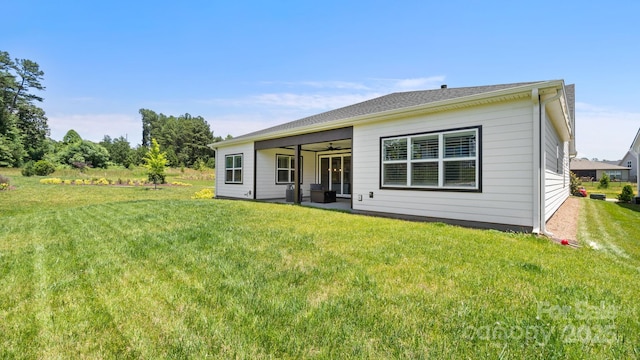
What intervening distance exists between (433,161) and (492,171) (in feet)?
A: 4.08

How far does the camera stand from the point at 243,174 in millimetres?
12367

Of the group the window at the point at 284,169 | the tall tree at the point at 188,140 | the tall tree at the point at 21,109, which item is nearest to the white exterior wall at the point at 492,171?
the window at the point at 284,169

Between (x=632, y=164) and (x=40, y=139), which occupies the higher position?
(x=40, y=139)

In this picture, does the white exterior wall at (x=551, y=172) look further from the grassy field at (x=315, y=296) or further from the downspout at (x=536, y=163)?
the grassy field at (x=315, y=296)

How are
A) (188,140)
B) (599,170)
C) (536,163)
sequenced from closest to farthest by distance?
(536,163), (599,170), (188,140)

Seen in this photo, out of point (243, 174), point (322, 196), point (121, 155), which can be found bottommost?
point (322, 196)

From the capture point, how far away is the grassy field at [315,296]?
180cm

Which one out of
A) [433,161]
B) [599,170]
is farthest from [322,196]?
[599,170]

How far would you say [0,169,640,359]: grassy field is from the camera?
180cm

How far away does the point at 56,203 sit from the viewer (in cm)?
1020

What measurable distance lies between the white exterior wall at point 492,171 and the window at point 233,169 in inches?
304

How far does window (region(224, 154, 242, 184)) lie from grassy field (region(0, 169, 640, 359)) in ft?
26.0

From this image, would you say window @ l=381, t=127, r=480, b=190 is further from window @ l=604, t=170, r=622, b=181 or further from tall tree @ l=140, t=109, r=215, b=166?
window @ l=604, t=170, r=622, b=181

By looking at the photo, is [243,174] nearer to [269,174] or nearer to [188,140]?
[269,174]
